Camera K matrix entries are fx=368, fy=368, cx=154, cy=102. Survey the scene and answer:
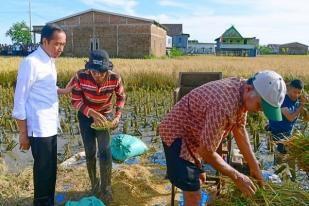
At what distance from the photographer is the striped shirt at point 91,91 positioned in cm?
391

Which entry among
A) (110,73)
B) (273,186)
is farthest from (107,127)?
(273,186)

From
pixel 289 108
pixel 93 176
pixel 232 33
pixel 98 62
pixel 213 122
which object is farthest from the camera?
pixel 232 33

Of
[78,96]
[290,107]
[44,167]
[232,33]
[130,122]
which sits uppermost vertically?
[232,33]

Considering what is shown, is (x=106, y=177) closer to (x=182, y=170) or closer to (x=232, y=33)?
(x=182, y=170)

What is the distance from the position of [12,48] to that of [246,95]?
40.9m

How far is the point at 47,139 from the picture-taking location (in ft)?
11.1

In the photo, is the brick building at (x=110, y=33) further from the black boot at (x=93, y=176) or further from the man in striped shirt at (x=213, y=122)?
the man in striped shirt at (x=213, y=122)

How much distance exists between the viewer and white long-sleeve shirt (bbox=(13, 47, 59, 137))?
124 inches

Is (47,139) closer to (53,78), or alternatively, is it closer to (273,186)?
(53,78)

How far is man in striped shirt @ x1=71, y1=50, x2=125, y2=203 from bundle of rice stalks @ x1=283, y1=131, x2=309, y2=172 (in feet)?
5.85

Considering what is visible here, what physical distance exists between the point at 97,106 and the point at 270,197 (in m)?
2.26

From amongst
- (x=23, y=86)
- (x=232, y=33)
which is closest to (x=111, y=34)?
(x=23, y=86)

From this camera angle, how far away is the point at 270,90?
2074mm

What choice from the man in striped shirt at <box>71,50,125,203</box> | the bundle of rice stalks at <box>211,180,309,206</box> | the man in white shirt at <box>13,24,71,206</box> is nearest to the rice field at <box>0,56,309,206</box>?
the bundle of rice stalks at <box>211,180,309,206</box>
